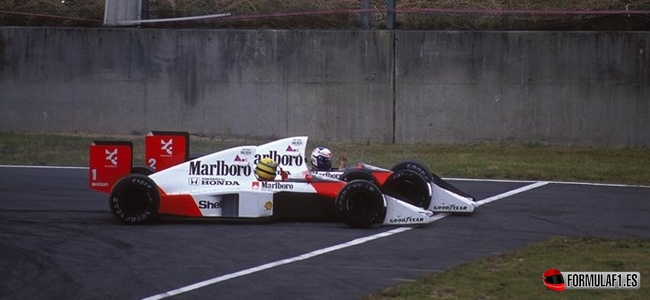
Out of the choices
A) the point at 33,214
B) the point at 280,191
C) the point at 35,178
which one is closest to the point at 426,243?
the point at 280,191

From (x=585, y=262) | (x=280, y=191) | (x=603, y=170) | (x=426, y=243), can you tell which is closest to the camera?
(x=585, y=262)

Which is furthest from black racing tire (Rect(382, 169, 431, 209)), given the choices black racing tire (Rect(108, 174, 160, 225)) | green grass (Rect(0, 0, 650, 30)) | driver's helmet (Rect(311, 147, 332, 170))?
green grass (Rect(0, 0, 650, 30))

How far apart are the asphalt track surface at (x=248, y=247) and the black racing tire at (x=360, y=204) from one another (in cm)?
14

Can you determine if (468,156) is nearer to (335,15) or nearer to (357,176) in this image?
(335,15)

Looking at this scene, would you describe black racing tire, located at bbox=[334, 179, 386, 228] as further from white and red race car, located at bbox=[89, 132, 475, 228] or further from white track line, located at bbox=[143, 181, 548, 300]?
white track line, located at bbox=[143, 181, 548, 300]

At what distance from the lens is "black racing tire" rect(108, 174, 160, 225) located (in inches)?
541

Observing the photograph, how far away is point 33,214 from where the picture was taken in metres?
14.5

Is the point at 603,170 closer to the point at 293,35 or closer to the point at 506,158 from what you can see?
the point at 506,158

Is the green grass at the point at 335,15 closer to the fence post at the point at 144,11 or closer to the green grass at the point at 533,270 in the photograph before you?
the fence post at the point at 144,11

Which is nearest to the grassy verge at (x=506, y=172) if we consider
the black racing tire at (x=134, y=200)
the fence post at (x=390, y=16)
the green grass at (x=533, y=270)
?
the green grass at (x=533, y=270)

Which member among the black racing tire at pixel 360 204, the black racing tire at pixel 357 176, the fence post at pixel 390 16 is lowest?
the black racing tire at pixel 360 204

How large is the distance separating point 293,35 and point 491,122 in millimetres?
4756

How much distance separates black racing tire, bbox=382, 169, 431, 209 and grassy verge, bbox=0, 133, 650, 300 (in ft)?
7.52

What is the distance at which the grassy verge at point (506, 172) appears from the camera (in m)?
10.2
